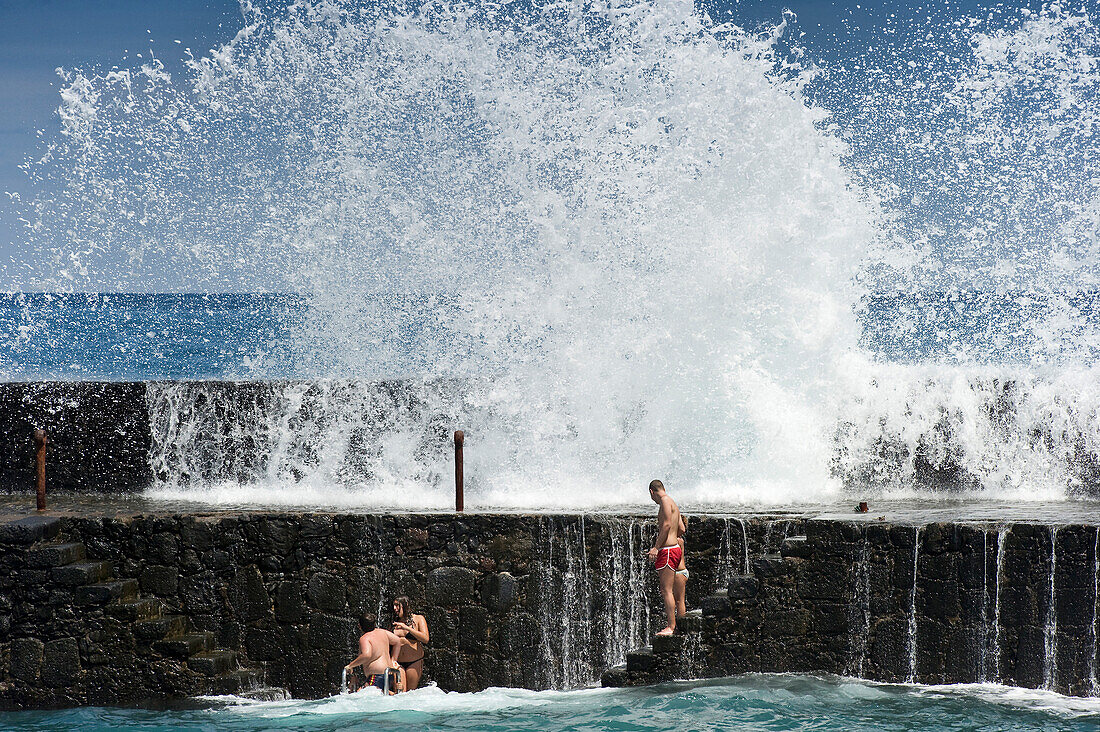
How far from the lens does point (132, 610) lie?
9406 millimetres

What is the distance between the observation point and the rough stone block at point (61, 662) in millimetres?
9266

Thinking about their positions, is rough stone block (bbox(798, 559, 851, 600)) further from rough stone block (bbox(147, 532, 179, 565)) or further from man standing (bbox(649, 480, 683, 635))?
rough stone block (bbox(147, 532, 179, 565))

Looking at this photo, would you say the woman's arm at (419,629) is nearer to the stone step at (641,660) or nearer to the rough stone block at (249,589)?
the rough stone block at (249,589)

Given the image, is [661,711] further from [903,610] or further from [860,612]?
[903,610]

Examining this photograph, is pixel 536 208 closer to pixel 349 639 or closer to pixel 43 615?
pixel 349 639

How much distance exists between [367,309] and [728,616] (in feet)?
34.6

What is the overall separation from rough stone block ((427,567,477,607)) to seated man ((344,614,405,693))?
602mm

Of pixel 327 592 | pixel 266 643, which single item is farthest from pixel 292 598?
pixel 266 643

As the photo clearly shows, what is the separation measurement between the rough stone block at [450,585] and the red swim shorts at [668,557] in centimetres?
173

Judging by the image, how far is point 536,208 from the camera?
14430 mm

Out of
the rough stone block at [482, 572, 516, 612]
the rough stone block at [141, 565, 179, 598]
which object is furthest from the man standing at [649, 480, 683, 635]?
the rough stone block at [141, 565, 179, 598]

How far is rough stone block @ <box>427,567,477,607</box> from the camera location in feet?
31.4

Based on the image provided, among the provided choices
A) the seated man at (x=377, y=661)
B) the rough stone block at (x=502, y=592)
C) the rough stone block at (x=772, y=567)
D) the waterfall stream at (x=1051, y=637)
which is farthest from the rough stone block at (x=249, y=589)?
the waterfall stream at (x=1051, y=637)

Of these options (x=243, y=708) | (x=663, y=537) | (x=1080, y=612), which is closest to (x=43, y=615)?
(x=243, y=708)
